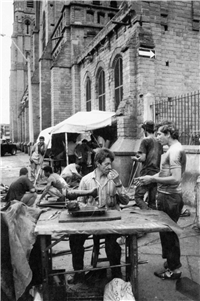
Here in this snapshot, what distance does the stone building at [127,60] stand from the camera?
34.6ft

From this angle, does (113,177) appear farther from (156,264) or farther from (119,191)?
(156,264)

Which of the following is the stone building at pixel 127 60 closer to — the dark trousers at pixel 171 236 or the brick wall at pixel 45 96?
the brick wall at pixel 45 96

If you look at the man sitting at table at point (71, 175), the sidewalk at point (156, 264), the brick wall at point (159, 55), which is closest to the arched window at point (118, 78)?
the brick wall at point (159, 55)

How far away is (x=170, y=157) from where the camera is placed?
3.54m

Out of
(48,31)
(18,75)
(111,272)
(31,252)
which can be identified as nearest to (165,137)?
(111,272)

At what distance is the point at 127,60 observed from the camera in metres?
10.8

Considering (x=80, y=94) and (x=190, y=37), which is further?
(x=80, y=94)

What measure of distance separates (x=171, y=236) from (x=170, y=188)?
58cm

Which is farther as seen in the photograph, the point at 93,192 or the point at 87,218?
the point at 93,192

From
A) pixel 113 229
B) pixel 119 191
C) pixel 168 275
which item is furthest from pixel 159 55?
pixel 113 229

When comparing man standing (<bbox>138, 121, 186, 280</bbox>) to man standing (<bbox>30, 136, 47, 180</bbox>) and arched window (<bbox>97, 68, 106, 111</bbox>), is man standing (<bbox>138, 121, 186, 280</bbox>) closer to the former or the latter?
man standing (<bbox>30, 136, 47, 180</bbox>)

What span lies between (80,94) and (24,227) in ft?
54.1

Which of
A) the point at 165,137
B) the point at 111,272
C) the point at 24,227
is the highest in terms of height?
the point at 165,137

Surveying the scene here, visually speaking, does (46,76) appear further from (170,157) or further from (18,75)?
(18,75)
